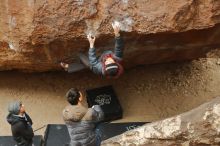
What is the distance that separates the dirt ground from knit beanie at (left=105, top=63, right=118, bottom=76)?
142cm

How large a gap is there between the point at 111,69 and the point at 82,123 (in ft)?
2.58

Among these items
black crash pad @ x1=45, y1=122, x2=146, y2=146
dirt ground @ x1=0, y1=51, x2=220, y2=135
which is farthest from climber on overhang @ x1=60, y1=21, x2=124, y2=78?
dirt ground @ x1=0, y1=51, x2=220, y2=135

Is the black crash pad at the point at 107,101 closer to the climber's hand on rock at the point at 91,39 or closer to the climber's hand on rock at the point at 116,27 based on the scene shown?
the climber's hand on rock at the point at 91,39

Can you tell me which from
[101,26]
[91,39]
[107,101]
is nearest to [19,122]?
[91,39]

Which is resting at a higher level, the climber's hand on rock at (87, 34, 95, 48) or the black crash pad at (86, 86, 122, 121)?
the climber's hand on rock at (87, 34, 95, 48)

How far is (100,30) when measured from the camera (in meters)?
6.21

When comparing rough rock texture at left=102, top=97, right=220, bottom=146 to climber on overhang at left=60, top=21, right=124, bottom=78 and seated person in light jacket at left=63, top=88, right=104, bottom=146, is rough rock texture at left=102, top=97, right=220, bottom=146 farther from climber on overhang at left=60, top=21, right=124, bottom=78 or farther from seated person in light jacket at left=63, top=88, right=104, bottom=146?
climber on overhang at left=60, top=21, right=124, bottom=78

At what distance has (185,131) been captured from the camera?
5.02m

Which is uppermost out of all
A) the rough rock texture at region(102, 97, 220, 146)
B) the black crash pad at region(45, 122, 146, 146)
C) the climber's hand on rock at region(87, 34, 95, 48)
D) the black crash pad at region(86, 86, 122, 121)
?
the climber's hand on rock at region(87, 34, 95, 48)

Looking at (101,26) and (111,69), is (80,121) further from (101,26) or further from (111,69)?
(101,26)

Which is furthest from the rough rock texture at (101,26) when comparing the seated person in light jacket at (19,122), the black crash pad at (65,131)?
the seated person in light jacket at (19,122)

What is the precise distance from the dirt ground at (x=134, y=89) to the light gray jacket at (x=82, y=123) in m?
1.72

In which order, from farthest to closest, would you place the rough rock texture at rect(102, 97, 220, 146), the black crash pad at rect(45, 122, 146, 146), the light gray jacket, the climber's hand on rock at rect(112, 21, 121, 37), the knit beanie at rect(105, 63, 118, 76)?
the black crash pad at rect(45, 122, 146, 146) → the climber's hand on rock at rect(112, 21, 121, 37) → the knit beanie at rect(105, 63, 118, 76) → the light gray jacket → the rough rock texture at rect(102, 97, 220, 146)

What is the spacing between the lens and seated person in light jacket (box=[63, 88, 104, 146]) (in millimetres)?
5379
